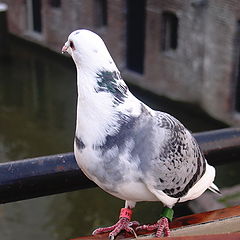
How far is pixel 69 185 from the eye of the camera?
163 cm

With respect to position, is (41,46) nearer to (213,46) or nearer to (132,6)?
(132,6)

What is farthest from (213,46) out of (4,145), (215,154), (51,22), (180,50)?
(215,154)

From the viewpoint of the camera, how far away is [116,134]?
4.43 feet

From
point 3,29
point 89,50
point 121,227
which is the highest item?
point 89,50

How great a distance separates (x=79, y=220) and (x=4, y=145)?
90.0 inches

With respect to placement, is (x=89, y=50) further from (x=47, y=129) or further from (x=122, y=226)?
(x=47, y=129)

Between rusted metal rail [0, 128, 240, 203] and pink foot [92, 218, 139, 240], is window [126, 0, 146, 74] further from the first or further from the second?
pink foot [92, 218, 139, 240]

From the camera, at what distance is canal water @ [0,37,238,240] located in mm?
5414

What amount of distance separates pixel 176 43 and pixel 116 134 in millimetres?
7965

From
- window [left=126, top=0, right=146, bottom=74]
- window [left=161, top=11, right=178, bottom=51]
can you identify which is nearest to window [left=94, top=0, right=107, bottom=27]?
window [left=126, top=0, right=146, bottom=74]

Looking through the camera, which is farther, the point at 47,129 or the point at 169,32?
the point at 169,32

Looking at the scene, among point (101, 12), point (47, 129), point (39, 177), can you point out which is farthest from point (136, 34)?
point (39, 177)

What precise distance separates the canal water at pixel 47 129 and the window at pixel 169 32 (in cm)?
89

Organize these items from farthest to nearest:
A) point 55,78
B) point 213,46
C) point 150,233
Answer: point 55,78
point 213,46
point 150,233
